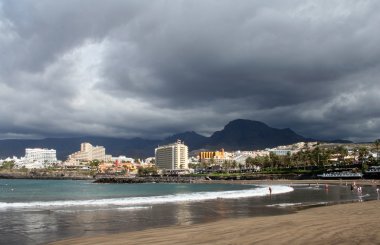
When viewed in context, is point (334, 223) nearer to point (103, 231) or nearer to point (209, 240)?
point (209, 240)

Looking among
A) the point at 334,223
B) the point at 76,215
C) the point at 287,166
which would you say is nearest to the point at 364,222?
the point at 334,223

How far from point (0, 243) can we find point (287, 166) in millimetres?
188716

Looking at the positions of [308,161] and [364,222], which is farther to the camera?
[308,161]

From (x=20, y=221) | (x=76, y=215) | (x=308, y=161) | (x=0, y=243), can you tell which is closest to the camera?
(x=0, y=243)

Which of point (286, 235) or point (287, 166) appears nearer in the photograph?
point (286, 235)

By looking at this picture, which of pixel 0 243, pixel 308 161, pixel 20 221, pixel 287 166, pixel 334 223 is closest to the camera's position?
pixel 0 243

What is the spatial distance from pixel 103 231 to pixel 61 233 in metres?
2.13

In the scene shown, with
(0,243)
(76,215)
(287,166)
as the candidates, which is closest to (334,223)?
(0,243)

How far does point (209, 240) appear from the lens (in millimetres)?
16047

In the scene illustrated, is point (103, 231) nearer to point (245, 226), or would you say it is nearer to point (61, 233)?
point (61, 233)

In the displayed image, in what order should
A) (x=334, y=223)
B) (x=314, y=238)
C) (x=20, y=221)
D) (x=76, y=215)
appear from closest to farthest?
(x=314, y=238), (x=334, y=223), (x=20, y=221), (x=76, y=215)

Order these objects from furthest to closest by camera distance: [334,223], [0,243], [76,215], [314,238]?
1. [76,215]
2. [334,223]
3. [0,243]
4. [314,238]

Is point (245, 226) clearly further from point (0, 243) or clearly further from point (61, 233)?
point (0, 243)

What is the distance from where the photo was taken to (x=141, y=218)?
27500mm
